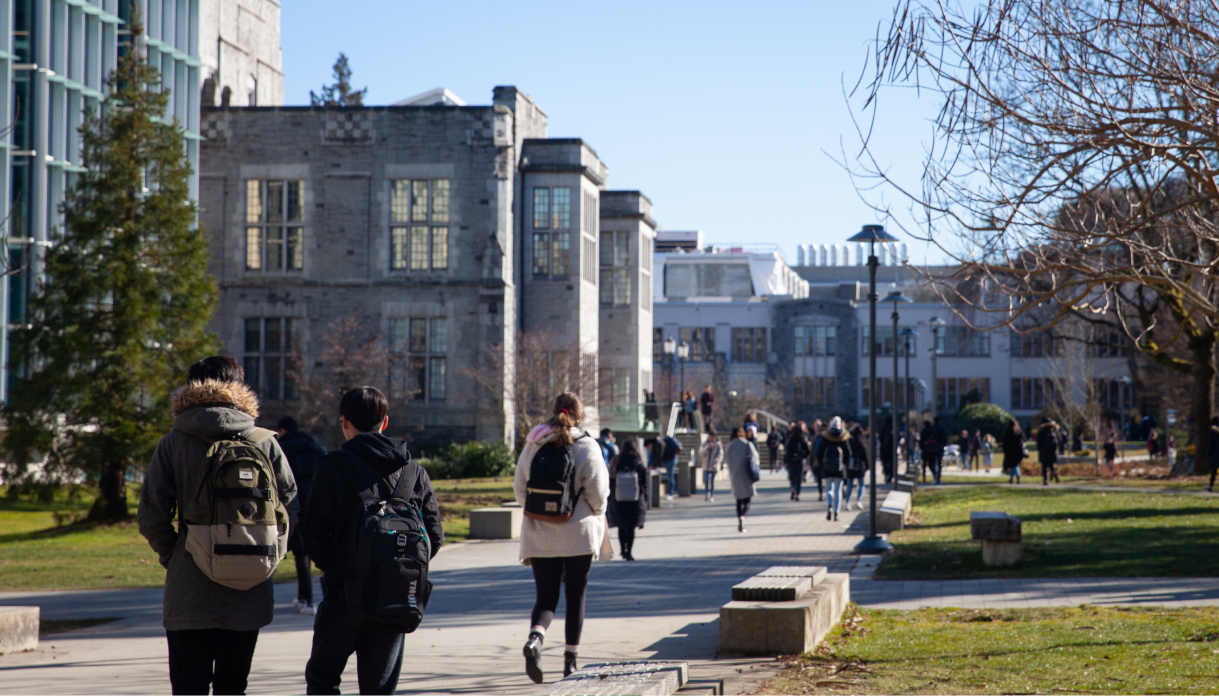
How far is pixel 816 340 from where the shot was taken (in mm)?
81375

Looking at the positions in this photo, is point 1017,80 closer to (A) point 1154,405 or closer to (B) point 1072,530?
(B) point 1072,530

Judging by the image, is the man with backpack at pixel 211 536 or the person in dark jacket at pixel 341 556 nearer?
the man with backpack at pixel 211 536

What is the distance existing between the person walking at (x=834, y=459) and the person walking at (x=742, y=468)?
6.98ft

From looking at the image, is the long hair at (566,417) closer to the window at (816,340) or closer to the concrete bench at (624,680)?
the concrete bench at (624,680)

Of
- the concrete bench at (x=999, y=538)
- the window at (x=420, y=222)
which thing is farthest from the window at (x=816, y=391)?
the concrete bench at (x=999, y=538)

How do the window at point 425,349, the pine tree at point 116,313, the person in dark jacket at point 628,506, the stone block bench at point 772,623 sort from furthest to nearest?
the window at point 425,349
the pine tree at point 116,313
the person in dark jacket at point 628,506
the stone block bench at point 772,623

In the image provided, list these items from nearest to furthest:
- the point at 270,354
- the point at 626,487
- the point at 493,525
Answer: the point at 626,487 < the point at 493,525 < the point at 270,354

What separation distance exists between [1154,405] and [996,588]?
57709 mm

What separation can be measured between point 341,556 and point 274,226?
102 feet

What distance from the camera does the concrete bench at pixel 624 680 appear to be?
5.21 meters

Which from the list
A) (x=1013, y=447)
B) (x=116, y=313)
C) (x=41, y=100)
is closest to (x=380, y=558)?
(x=116, y=313)

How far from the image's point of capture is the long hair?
298 inches

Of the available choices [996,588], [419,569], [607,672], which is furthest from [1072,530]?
[419,569]

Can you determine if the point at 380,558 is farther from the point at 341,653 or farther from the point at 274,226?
the point at 274,226
